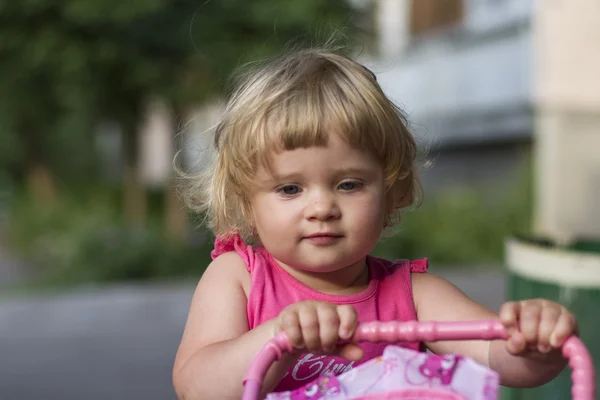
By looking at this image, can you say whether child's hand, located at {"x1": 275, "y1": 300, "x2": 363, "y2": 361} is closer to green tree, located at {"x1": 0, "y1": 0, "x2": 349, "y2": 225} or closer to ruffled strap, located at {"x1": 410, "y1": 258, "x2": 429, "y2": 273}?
ruffled strap, located at {"x1": 410, "y1": 258, "x2": 429, "y2": 273}

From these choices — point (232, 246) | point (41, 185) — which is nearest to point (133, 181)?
point (41, 185)

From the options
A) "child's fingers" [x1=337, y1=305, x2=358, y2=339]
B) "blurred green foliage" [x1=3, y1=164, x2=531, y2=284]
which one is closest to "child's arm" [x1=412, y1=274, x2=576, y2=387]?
"child's fingers" [x1=337, y1=305, x2=358, y2=339]

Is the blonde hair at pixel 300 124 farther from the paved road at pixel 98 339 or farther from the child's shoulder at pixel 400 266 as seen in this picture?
the paved road at pixel 98 339

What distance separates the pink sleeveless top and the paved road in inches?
141

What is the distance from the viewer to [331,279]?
215 cm

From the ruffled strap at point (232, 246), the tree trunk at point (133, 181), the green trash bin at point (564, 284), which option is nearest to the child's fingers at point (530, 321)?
the ruffled strap at point (232, 246)

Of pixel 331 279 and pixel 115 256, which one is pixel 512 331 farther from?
pixel 115 256

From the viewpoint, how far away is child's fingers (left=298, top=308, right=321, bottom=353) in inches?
66.7

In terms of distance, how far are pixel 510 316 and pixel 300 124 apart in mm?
558

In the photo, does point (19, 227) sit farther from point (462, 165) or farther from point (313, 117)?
point (313, 117)

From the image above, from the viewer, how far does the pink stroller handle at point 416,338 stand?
5.56ft

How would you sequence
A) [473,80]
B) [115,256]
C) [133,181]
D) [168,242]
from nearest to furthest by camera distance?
[115,256]
[168,242]
[133,181]
[473,80]

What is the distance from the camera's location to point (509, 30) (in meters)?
12.4

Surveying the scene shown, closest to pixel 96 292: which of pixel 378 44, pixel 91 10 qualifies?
pixel 91 10
